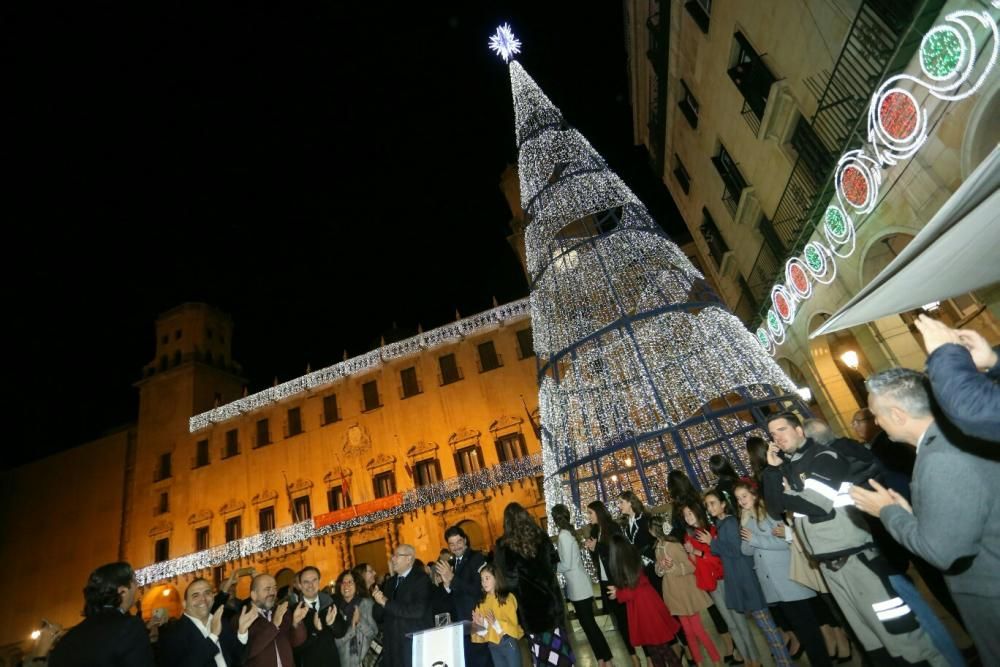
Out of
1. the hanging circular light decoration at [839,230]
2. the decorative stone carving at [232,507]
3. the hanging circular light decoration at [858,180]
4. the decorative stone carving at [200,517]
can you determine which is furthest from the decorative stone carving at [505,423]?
the hanging circular light decoration at [858,180]

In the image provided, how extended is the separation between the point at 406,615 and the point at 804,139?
10.3 m

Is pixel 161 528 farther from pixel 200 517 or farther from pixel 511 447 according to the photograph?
pixel 511 447

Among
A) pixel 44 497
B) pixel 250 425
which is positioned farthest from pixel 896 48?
pixel 44 497

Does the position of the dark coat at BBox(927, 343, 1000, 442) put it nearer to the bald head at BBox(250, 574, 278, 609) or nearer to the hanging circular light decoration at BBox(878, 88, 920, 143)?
the bald head at BBox(250, 574, 278, 609)

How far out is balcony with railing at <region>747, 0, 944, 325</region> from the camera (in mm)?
5816

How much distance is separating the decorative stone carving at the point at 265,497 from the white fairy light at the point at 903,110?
27319 mm

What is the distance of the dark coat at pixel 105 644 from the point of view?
2.86 m

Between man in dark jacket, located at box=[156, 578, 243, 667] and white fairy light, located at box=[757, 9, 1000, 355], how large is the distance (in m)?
8.22

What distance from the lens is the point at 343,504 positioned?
24609mm

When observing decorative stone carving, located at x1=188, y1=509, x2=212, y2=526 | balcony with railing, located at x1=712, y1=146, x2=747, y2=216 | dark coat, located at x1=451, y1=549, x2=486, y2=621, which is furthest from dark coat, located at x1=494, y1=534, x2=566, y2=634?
decorative stone carving, located at x1=188, y1=509, x2=212, y2=526

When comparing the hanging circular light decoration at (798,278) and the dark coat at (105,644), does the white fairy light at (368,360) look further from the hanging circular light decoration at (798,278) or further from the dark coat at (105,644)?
the dark coat at (105,644)

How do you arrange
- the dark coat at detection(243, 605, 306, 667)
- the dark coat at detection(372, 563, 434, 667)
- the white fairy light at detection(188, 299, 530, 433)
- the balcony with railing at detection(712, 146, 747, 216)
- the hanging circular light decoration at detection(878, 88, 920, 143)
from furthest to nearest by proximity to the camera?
the white fairy light at detection(188, 299, 530, 433) < the balcony with railing at detection(712, 146, 747, 216) < the hanging circular light decoration at detection(878, 88, 920, 143) < the dark coat at detection(372, 563, 434, 667) < the dark coat at detection(243, 605, 306, 667)

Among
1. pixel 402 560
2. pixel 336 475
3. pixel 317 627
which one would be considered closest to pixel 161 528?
pixel 336 475

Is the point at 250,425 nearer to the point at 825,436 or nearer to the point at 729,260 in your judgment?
the point at 729,260
